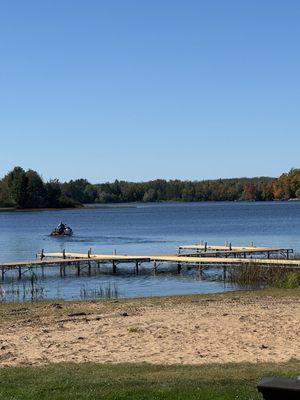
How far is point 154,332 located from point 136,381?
6.25 meters

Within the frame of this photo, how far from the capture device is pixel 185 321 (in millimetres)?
18531

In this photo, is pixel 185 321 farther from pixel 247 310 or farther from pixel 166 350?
pixel 166 350

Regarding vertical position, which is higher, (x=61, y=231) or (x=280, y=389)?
(x=280, y=389)

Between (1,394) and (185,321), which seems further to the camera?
A: (185,321)

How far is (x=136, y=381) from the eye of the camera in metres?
10.6

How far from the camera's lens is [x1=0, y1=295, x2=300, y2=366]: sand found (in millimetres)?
14055

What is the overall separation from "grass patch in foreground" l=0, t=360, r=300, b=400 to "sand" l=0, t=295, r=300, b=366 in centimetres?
101

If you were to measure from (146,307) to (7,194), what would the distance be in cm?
17441

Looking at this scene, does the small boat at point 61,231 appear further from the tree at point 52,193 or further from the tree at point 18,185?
the tree at point 52,193

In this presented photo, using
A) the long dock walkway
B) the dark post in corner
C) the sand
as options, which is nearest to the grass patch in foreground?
the sand

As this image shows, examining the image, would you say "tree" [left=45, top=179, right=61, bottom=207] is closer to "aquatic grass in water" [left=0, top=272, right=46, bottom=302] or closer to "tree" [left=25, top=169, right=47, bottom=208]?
"tree" [left=25, top=169, right=47, bottom=208]

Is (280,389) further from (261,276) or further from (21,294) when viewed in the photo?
(261,276)

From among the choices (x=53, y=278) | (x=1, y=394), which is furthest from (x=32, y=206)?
(x=1, y=394)

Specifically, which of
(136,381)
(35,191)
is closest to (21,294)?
(136,381)
